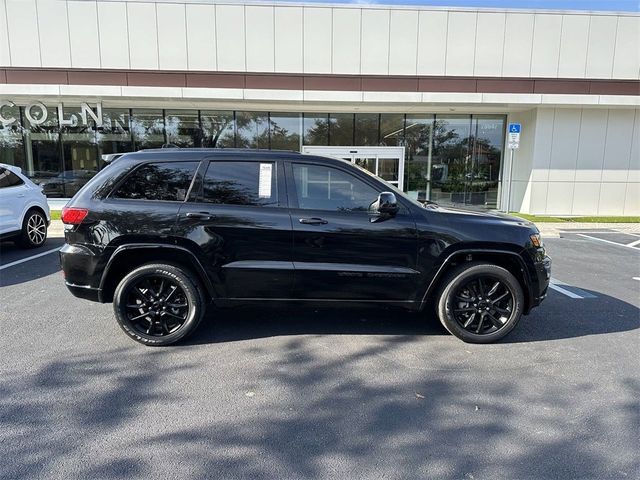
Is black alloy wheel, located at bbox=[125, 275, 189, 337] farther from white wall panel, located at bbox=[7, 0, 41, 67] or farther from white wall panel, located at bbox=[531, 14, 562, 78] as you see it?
white wall panel, located at bbox=[531, 14, 562, 78]

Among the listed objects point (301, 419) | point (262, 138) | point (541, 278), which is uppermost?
point (262, 138)

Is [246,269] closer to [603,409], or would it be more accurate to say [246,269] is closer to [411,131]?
[603,409]

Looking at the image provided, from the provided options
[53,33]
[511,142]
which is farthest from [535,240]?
[53,33]

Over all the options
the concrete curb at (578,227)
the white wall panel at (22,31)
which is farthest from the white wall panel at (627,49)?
the white wall panel at (22,31)

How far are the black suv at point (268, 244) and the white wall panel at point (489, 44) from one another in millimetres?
12160

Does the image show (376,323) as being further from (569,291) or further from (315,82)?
(315,82)

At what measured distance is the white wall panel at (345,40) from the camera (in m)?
13.8

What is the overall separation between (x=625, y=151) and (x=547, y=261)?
1399cm

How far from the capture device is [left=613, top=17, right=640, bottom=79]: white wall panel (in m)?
14.2

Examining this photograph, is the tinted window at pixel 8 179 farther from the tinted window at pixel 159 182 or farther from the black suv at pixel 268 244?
the tinted window at pixel 159 182

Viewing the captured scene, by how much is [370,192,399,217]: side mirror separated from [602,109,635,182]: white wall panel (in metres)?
14.6

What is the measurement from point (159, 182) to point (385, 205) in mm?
2221

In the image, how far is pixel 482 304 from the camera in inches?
161

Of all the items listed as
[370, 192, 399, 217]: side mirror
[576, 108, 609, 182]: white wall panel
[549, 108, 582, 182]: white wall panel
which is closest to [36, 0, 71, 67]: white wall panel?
[370, 192, 399, 217]: side mirror
